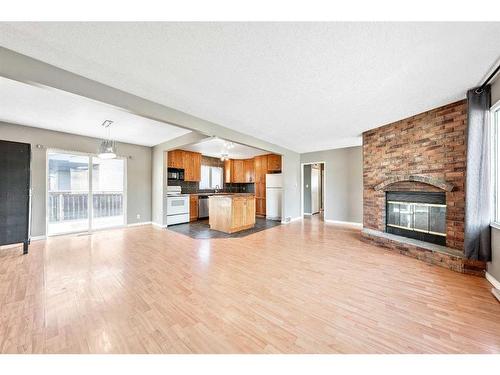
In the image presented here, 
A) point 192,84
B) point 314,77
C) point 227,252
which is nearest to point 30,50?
point 192,84

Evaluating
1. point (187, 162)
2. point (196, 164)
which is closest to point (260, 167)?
point (196, 164)

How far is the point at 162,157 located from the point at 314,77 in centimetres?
486

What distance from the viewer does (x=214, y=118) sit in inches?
138

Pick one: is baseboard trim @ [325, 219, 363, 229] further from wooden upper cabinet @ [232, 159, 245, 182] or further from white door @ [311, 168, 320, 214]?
wooden upper cabinet @ [232, 159, 245, 182]

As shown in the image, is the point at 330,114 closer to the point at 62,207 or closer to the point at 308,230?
the point at 308,230

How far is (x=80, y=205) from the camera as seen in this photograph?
4953 mm

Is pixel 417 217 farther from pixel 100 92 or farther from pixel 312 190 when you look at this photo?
pixel 100 92

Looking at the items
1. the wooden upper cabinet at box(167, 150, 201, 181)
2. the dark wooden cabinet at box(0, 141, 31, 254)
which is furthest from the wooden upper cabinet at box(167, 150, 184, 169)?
the dark wooden cabinet at box(0, 141, 31, 254)

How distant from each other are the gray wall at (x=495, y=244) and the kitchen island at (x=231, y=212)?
171 inches

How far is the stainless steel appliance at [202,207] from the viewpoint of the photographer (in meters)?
6.98

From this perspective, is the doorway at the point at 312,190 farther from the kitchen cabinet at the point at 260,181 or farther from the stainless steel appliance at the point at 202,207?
the stainless steel appliance at the point at 202,207

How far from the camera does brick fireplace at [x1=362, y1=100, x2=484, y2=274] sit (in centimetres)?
282

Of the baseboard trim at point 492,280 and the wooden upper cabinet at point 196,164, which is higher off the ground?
the wooden upper cabinet at point 196,164

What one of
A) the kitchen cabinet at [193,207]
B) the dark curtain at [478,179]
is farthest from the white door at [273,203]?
the dark curtain at [478,179]
